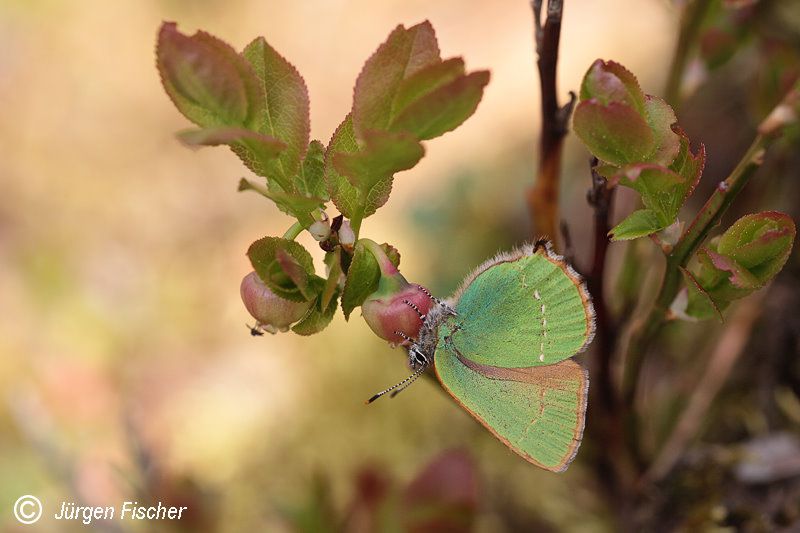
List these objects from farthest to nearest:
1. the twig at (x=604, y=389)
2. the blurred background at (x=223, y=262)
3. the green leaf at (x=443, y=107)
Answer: the blurred background at (x=223, y=262)
the twig at (x=604, y=389)
the green leaf at (x=443, y=107)

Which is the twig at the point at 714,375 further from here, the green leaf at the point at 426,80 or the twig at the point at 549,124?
the green leaf at the point at 426,80

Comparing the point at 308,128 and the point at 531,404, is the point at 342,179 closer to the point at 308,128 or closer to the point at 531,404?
the point at 308,128

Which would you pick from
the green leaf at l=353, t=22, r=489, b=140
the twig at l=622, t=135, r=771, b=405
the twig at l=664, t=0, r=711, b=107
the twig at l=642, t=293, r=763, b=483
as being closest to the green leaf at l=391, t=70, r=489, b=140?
the green leaf at l=353, t=22, r=489, b=140

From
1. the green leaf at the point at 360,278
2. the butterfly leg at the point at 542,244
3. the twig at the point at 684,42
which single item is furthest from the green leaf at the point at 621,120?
the twig at the point at 684,42

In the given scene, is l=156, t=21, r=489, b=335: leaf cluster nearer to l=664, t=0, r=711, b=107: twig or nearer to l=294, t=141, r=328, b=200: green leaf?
l=294, t=141, r=328, b=200: green leaf

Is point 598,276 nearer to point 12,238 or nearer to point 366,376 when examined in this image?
point 366,376

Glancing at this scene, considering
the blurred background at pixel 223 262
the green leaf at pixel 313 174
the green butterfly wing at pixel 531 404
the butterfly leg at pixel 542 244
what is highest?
the blurred background at pixel 223 262

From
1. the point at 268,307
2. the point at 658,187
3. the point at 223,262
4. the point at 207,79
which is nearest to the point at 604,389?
the point at 658,187
